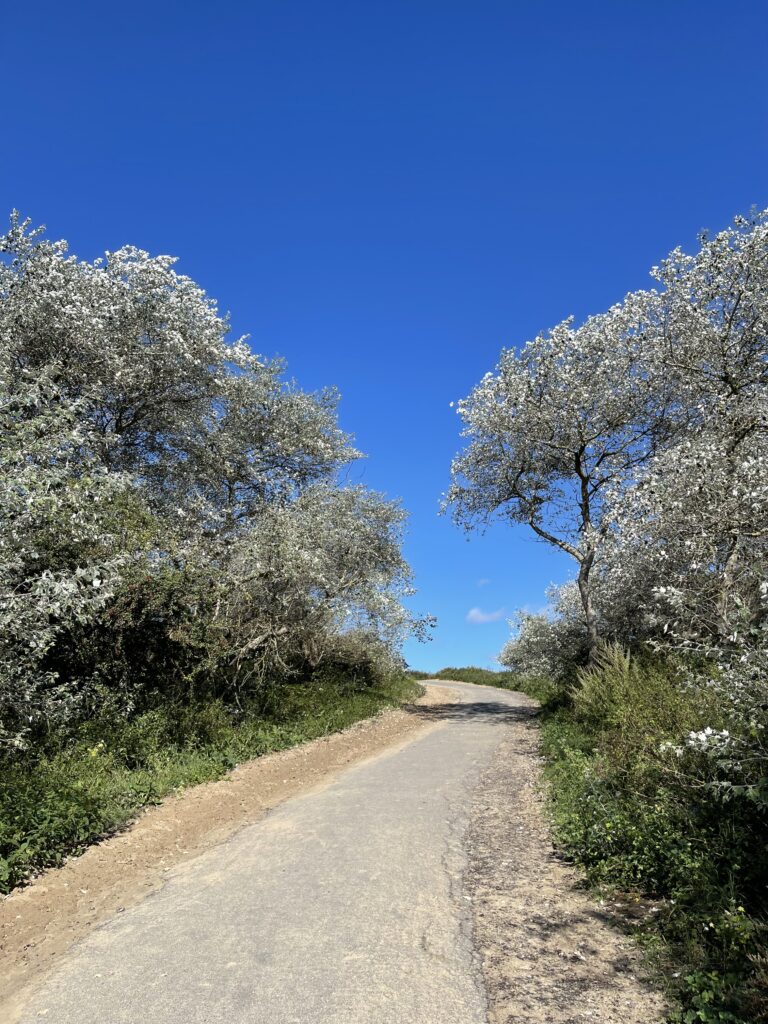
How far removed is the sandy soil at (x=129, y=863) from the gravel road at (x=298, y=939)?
28 centimetres

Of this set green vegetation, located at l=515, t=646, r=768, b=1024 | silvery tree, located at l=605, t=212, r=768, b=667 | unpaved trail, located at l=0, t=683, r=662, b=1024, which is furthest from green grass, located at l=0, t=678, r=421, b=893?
silvery tree, located at l=605, t=212, r=768, b=667

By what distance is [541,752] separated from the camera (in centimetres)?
1380

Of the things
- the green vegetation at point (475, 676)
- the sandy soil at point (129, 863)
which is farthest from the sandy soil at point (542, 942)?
the green vegetation at point (475, 676)

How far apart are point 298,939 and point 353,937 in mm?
450

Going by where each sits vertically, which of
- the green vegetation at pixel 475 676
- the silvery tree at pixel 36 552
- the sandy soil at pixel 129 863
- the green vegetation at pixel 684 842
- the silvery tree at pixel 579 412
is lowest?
the sandy soil at pixel 129 863

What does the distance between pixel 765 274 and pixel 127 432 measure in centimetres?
1679

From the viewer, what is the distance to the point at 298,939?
5148 mm

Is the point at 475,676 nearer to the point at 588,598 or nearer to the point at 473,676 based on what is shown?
the point at 473,676

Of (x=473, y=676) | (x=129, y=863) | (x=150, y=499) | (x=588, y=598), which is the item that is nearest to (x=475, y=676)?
(x=473, y=676)

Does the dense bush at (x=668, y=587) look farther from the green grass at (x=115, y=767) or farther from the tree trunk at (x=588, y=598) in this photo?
the green grass at (x=115, y=767)

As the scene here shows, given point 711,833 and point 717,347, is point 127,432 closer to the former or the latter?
point 717,347

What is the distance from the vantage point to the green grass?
7121 mm

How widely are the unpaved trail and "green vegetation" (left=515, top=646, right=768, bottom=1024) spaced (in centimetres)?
38

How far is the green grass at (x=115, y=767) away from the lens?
7121 mm
